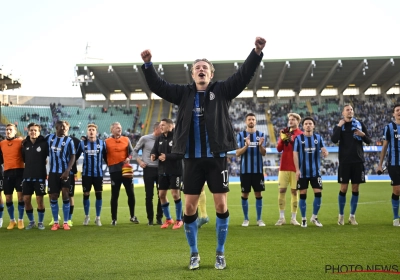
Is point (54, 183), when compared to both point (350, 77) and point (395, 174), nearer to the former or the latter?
point (395, 174)

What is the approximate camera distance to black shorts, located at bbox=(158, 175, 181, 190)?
8.98 m

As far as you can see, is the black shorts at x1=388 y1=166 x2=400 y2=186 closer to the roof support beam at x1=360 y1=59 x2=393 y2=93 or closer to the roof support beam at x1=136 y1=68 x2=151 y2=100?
the roof support beam at x1=136 y1=68 x2=151 y2=100

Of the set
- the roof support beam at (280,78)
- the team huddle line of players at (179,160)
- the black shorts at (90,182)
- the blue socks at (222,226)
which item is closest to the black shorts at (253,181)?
the team huddle line of players at (179,160)

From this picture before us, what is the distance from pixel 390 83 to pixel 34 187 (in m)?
45.5

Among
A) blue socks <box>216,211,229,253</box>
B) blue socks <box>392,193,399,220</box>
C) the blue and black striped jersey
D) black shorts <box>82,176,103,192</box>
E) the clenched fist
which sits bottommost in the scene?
blue socks <box>392,193,399,220</box>

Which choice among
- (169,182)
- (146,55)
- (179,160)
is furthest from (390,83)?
(146,55)

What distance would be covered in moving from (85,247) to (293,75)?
4140 cm

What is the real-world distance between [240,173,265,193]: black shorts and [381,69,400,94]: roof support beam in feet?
135

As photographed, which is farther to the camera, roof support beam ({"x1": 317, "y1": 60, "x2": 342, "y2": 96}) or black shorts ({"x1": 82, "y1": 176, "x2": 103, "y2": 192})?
roof support beam ({"x1": 317, "y1": 60, "x2": 342, "y2": 96})

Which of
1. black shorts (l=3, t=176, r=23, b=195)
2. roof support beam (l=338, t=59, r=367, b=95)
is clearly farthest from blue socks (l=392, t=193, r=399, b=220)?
roof support beam (l=338, t=59, r=367, b=95)

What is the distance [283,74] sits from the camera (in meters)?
44.3

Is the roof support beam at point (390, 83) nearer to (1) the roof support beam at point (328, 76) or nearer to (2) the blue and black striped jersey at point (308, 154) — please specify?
(1) the roof support beam at point (328, 76)

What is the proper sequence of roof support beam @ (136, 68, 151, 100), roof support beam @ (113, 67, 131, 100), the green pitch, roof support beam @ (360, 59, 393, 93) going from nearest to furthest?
1. the green pitch
2. roof support beam @ (360, 59, 393, 93)
3. roof support beam @ (136, 68, 151, 100)
4. roof support beam @ (113, 67, 131, 100)

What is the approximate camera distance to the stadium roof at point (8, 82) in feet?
114
